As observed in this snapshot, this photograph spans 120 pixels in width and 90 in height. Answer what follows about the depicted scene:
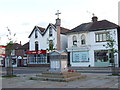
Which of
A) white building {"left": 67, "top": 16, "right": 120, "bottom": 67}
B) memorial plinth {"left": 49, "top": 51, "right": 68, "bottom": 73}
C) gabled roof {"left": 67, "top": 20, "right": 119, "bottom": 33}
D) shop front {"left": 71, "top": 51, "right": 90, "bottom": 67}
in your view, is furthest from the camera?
shop front {"left": 71, "top": 51, "right": 90, "bottom": 67}

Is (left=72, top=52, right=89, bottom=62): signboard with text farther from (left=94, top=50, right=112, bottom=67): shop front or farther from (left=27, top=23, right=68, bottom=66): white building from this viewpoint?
(left=27, top=23, right=68, bottom=66): white building

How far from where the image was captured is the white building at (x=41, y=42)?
130 ft

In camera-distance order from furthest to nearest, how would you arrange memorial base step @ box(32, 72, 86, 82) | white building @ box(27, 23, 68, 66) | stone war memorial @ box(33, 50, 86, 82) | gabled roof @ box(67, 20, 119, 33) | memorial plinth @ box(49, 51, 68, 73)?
white building @ box(27, 23, 68, 66) → gabled roof @ box(67, 20, 119, 33) → memorial plinth @ box(49, 51, 68, 73) → stone war memorial @ box(33, 50, 86, 82) → memorial base step @ box(32, 72, 86, 82)

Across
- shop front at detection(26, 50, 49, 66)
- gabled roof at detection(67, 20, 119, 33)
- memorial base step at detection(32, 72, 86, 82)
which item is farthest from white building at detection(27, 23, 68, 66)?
memorial base step at detection(32, 72, 86, 82)

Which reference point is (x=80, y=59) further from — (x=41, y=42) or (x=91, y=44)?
(x=41, y=42)

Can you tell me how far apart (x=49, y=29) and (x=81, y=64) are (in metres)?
11.3

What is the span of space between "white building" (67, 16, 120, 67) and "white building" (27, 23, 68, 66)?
159 inches

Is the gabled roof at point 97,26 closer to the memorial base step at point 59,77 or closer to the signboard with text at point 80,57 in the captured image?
the signboard with text at point 80,57

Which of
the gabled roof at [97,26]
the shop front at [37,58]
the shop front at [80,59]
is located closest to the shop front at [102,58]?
the shop front at [80,59]

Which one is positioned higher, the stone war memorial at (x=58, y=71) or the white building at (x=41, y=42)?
the white building at (x=41, y=42)

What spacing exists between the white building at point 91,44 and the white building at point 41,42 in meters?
4.04

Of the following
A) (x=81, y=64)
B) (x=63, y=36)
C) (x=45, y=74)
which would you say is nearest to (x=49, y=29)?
(x=63, y=36)

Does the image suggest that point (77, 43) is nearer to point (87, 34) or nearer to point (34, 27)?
point (87, 34)

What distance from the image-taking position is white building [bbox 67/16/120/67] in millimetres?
32281
